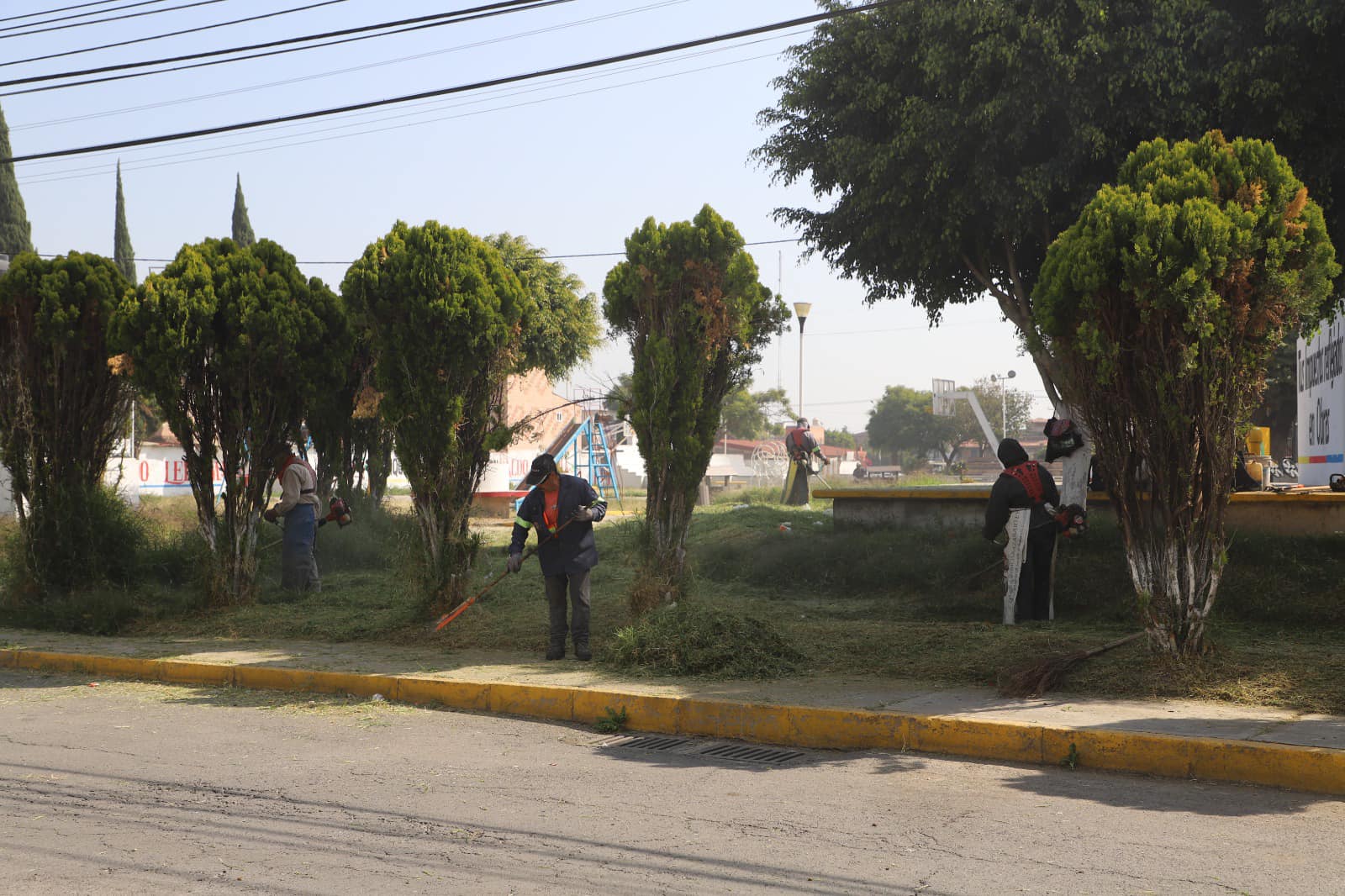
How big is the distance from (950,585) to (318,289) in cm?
690

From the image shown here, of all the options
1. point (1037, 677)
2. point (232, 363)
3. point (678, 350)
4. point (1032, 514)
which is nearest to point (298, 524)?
point (232, 363)

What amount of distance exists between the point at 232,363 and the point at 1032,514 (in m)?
7.32

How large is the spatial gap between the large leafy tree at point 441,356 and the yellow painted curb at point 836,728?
1.98m

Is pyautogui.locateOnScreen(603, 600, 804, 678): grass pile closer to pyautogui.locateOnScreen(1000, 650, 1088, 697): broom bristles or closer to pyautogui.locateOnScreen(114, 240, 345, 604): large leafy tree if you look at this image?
pyautogui.locateOnScreen(1000, 650, 1088, 697): broom bristles

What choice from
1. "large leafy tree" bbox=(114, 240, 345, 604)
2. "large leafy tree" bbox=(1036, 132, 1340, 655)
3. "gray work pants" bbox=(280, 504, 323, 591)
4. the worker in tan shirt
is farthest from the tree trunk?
"gray work pants" bbox=(280, 504, 323, 591)

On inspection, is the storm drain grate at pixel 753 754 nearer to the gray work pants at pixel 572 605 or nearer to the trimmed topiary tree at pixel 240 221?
the gray work pants at pixel 572 605

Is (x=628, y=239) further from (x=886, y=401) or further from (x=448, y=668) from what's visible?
(x=886, y=401)

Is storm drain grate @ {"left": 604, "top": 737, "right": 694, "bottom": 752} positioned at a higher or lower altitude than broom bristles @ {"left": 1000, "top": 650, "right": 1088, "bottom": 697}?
lower

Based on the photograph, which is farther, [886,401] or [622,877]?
[886,401]

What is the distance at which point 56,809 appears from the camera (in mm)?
5254

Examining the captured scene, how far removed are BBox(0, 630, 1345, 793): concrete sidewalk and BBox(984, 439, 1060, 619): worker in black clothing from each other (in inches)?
103

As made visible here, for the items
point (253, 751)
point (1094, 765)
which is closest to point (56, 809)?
point (253, 751)

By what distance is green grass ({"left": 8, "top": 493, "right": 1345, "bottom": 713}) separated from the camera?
757cm

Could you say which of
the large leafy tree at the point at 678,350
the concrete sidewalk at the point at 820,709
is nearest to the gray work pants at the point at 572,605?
the concrete sidewalk at the point at 820,709
